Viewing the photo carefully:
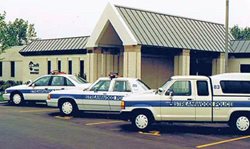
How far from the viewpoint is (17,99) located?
20812 mm

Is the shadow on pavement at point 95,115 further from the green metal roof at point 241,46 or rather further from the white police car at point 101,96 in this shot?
the green metal roof at point 241,46

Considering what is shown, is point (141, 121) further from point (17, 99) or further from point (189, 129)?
point (17, 99)

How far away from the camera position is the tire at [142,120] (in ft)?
43.3

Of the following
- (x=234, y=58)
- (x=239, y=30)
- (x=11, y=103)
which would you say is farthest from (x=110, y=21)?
(x=239, y=30)

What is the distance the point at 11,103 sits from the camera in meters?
21.3

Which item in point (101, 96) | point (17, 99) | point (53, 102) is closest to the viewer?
point (101, 96)

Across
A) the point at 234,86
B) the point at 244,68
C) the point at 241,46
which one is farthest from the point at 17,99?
the point at 241,46

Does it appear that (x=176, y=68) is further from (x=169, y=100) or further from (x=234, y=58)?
(x=169, y=100)

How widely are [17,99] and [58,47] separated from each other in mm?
16726

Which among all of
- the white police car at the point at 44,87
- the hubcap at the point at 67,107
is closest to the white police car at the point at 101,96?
the hubcap at the point at 67,107

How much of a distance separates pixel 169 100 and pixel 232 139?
7.57 feet

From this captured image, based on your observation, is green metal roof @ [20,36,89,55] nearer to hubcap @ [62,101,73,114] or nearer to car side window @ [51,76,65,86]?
car side window @ [51,76,65,86]

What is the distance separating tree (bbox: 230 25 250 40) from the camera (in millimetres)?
75125

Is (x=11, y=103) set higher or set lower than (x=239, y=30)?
lower
